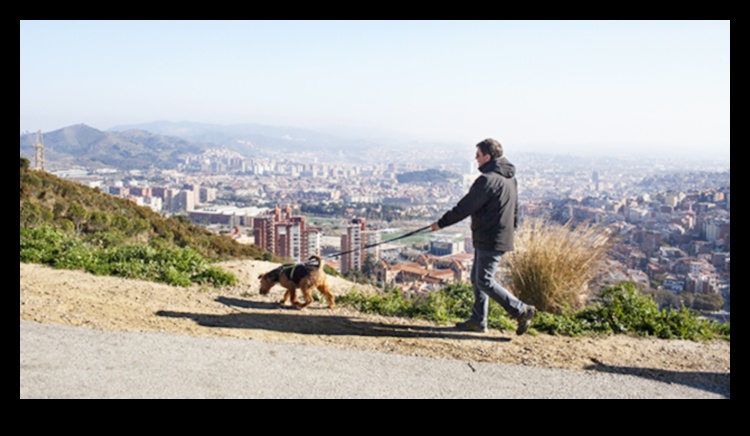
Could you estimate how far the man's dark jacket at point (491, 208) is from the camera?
5859 mm

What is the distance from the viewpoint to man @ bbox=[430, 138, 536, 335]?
5871 millimetres

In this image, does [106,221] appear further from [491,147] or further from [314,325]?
[491,147]

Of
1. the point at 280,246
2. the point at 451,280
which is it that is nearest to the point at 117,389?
the point at 451,280

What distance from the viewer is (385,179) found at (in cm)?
2723

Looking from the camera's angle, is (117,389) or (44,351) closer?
(117,389)

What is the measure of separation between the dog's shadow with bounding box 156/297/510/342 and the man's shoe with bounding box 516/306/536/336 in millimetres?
194

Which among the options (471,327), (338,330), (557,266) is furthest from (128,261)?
(557,266)

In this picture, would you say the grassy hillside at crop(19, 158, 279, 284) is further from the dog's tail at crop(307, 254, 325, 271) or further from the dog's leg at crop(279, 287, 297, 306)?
the dog's tail at crop(307, 254, 325, 271)

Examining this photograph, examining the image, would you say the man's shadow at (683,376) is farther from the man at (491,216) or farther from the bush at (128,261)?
the bush at (128,261)

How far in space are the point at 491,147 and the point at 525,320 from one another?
1806 millimetres

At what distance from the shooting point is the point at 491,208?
5910 millimetres

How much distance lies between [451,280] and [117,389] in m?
5.54
